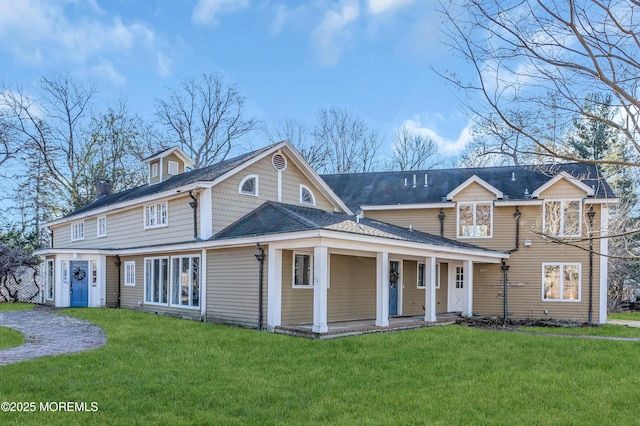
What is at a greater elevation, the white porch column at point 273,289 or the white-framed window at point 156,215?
the white-framed window at point 156,215

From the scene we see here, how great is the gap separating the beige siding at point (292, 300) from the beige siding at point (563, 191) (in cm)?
1006

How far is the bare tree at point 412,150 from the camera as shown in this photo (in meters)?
36.6

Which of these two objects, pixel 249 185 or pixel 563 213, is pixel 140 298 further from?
pixel 563 213

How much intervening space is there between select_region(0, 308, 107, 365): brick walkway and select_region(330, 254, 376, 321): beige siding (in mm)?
6399

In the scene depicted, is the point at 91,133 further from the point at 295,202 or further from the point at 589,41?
the point at 589,41

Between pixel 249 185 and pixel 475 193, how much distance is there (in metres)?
8.87

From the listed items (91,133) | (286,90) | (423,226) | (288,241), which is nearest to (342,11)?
(288,241)

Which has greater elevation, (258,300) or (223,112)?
(223,112)

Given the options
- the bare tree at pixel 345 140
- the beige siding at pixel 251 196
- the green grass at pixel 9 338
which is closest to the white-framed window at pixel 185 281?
the beige siding at pixel 251 196

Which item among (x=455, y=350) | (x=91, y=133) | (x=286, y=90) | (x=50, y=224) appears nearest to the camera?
(x=455, y=350)

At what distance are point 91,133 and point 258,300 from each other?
22697mm

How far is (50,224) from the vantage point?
24.4m

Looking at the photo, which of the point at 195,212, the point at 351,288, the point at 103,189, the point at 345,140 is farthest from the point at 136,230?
the point at 345,140

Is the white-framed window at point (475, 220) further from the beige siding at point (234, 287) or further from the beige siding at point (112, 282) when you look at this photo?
the beige siding at point (112, 282)
